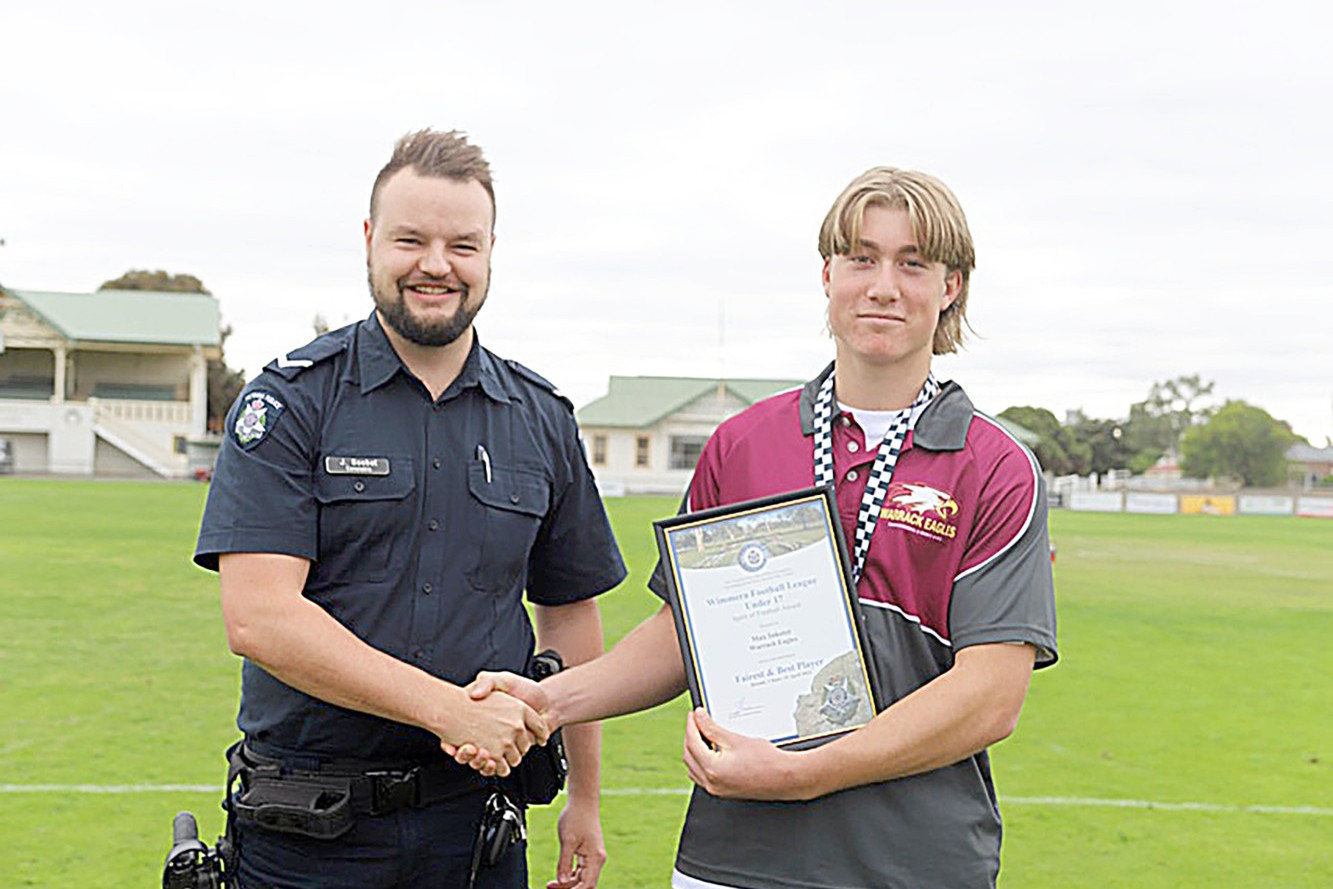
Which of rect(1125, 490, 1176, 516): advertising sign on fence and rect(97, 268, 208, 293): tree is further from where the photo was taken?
rect(97, 268, 208, 293): tree

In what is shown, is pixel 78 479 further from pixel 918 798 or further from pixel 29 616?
pixel 918 798

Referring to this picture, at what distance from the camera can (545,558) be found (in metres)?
3.92

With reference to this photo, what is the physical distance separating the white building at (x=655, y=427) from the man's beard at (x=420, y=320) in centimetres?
6612

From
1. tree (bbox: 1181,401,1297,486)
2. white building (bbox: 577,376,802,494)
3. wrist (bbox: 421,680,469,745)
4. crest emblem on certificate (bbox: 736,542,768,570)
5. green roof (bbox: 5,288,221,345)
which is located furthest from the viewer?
tree (bbox: 1181,401,1297,486)

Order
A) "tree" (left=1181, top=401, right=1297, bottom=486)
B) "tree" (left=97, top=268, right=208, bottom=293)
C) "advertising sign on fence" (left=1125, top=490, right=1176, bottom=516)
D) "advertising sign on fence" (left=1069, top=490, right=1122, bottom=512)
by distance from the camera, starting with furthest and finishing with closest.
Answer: "tree" (left=1181, top=401, right=1297, bottom=486), "tree" (left=97, top=268, right=208, bottom=293), "advertising sign on fence" (left=1069, top=490, right=1122, bottom=512), "advertising sign on fence" (left=1125, top=490, right=1176, bottom=516)

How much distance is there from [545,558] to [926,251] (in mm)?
1431

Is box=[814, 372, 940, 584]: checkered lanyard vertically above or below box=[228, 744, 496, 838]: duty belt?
above

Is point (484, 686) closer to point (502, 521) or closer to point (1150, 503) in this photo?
point (502, 521)

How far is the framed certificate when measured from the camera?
2.89 meters

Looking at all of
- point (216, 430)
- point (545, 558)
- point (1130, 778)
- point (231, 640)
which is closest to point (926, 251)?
point (545, 558)

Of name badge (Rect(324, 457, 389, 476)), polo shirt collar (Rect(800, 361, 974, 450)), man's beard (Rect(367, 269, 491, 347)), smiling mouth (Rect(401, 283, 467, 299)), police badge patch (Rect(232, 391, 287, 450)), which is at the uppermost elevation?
smiling mouth (Rect(401, 283, 467, 299))

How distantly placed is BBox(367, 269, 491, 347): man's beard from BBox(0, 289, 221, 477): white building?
61.5 m

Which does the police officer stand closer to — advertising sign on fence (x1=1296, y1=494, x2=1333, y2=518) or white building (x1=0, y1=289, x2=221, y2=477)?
white building (x1=0, y1=289, x2=221, y2=477)

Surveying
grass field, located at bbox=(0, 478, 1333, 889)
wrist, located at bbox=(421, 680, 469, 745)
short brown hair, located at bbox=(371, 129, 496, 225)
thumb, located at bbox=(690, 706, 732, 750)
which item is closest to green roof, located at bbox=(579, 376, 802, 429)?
grass field, located at bbox=(0, 478, 1333, 889)
